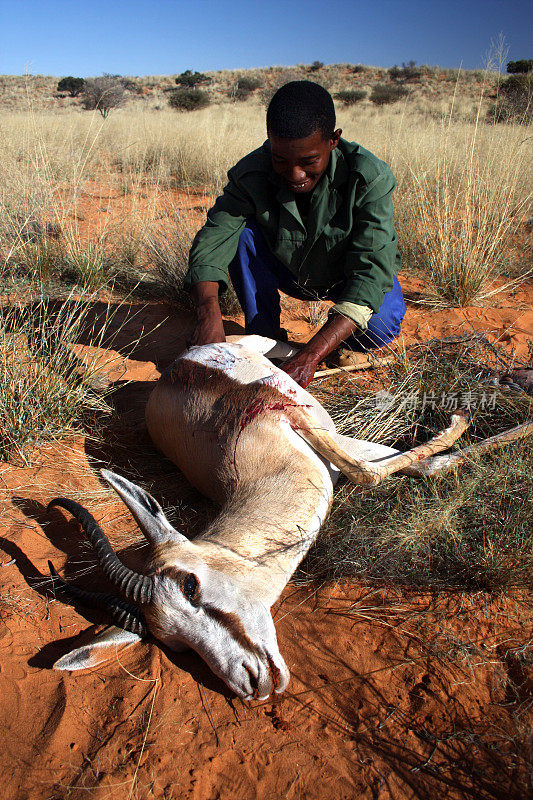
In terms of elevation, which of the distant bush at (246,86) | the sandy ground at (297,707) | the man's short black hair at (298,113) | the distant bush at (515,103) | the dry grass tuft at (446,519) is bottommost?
the sandy ground at (297,707)

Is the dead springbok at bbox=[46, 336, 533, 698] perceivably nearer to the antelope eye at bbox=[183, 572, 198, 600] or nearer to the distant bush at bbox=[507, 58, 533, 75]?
the antelope eye at bbox=[183, 572, 198, 600]

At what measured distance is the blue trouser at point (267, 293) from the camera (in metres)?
3.84

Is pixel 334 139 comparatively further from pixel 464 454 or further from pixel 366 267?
pixel 464 454

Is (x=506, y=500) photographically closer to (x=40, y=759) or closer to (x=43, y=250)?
(x=40, y=759)

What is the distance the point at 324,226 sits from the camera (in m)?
3.53

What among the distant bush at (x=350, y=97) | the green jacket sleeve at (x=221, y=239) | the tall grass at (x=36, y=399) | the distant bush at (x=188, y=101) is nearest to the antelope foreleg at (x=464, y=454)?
the green jacket sleeve at (x=221, y=239)

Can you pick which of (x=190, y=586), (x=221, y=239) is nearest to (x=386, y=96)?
(x=221, y=239)

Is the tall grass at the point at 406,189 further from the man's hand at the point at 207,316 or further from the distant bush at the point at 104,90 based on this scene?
the distant bush at the point at 104,90

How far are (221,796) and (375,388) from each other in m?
2.57

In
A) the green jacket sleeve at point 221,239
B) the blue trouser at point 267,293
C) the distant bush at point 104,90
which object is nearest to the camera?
the green jacket sleeve at point 221,239

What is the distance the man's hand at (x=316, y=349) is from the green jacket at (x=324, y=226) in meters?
0.09

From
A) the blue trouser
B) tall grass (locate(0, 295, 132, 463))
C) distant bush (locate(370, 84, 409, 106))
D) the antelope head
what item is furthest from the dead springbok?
distant bush (locate(370, 84, 409, 106))

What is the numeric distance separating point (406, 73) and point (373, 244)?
107 ft

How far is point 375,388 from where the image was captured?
3.73 metres
